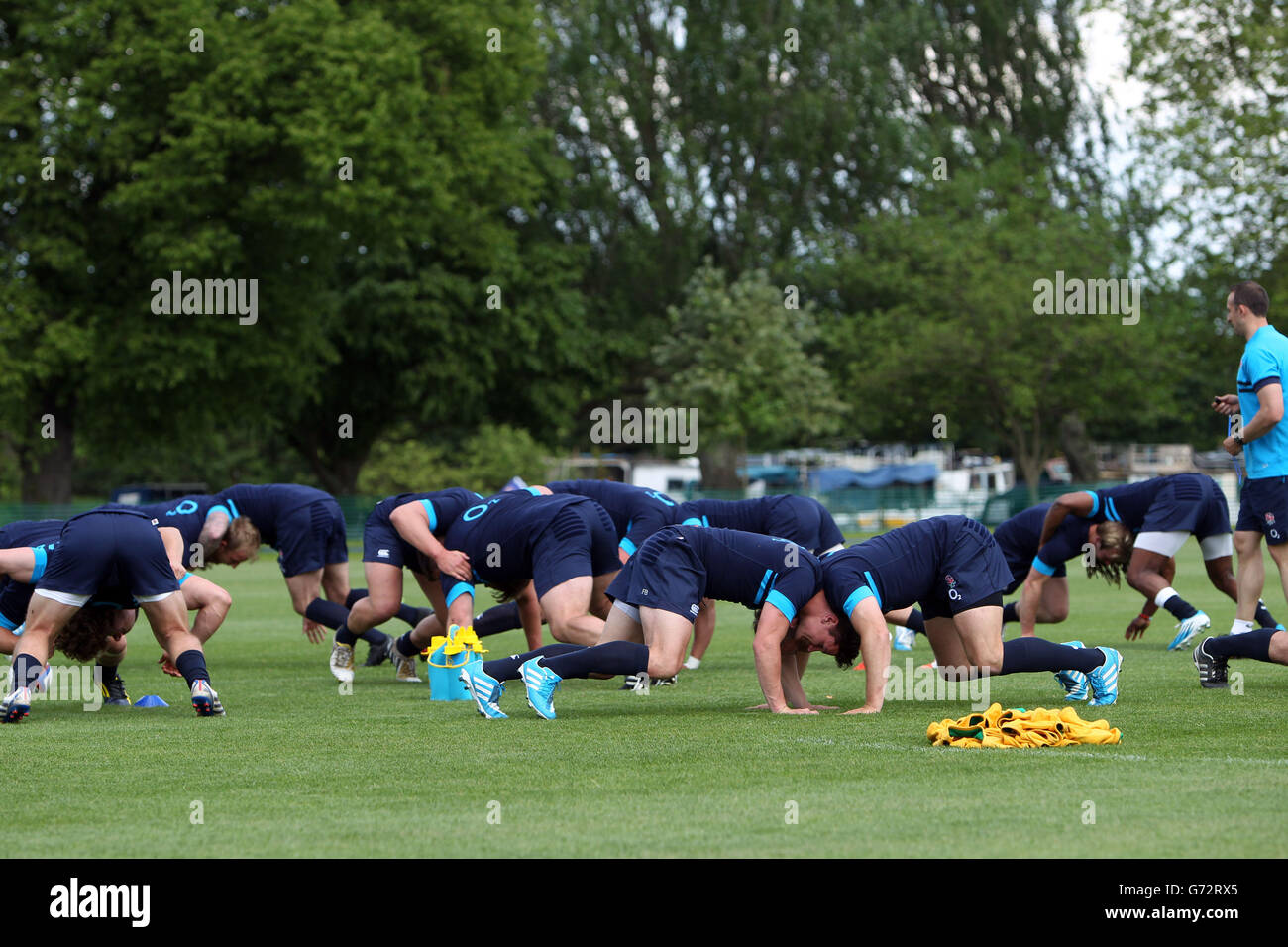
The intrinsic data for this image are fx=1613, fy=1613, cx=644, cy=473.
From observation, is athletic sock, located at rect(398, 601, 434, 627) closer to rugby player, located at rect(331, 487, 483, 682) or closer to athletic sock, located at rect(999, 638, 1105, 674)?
rugby player, located at rect(331, 487, 483, 682)

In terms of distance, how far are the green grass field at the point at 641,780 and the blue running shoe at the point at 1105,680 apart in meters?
0.09

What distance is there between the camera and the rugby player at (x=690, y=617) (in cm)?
877

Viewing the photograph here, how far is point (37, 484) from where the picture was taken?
41.8 m

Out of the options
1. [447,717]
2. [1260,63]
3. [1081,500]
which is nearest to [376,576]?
[447,717]

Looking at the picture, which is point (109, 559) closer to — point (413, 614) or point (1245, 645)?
point (413, 614)

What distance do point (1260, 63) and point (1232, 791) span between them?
41784mm

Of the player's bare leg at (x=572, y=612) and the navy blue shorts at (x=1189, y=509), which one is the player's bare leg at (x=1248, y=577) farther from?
the player's bare leg at (x=572, y=612)

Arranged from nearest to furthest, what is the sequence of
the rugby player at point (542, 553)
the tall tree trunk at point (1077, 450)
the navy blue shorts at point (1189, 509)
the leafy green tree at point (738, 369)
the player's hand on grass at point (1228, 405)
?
the rugby player at point (542, 553), the player's hand on grass at point (1228, 405), the navy blue shorts at point (1189, 509), the leafy green tree at point (738, 369), the tall tree trunk at point (1077, 450)

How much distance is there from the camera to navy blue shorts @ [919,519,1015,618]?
29.8 ft

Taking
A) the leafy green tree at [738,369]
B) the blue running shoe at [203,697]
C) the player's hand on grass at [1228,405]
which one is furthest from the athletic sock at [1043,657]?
the leafy green tree at [738,369]

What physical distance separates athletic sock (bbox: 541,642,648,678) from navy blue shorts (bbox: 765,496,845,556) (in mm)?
3243

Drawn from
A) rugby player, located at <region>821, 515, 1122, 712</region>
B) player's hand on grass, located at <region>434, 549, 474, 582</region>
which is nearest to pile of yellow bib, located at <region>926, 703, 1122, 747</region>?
rugby player, located at <region>821, 515, 1122, 712</region>

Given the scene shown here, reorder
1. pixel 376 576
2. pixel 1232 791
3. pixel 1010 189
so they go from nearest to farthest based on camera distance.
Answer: pixel 1232 791, pixel 376 576, pixel 1010 189
